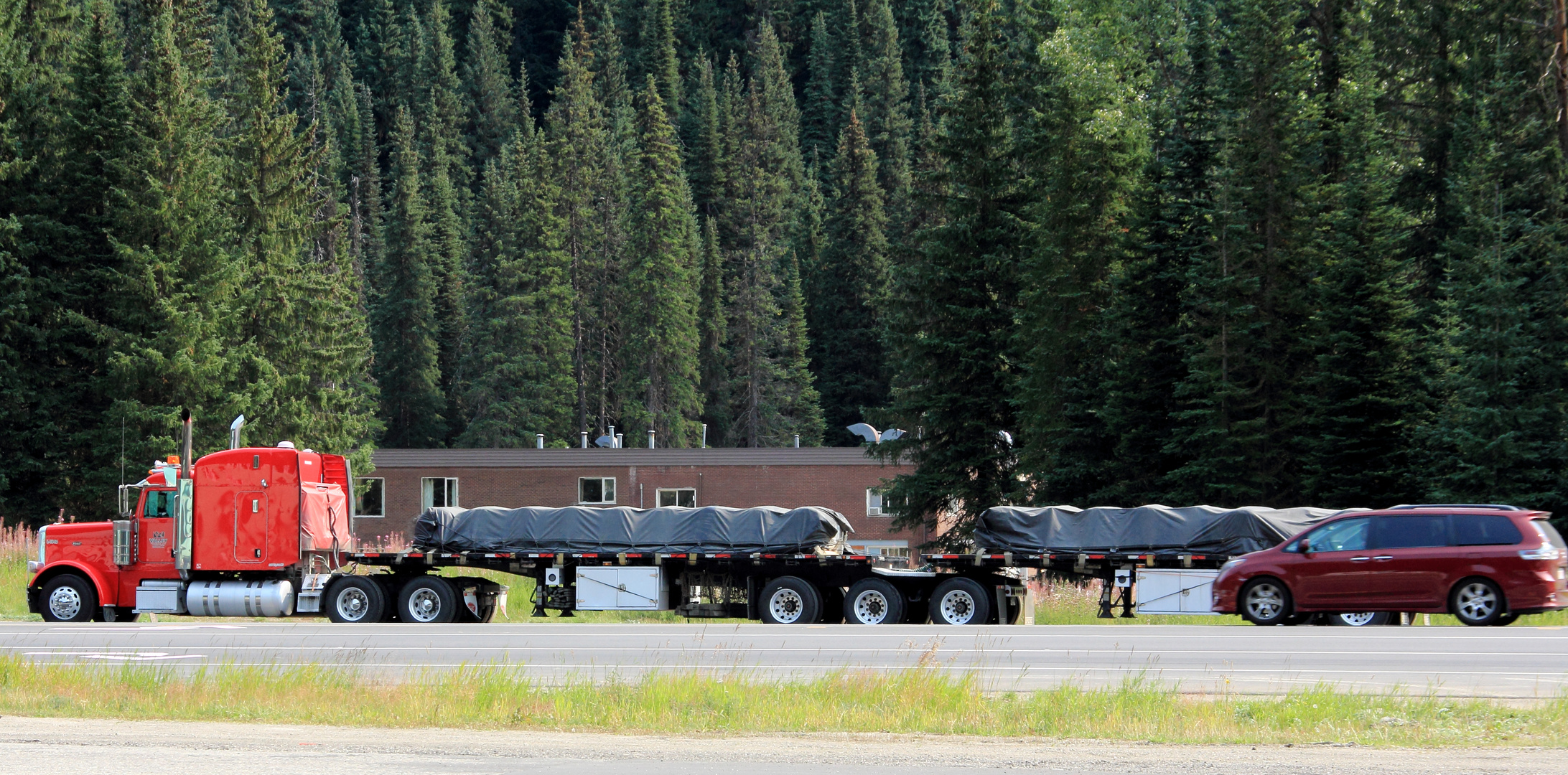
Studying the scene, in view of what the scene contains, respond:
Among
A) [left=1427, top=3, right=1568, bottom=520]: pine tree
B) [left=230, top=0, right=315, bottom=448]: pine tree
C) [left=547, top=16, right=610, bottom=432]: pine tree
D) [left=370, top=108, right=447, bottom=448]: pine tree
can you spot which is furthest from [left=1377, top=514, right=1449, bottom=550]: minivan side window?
[left=370, top=108, right=447, bottom=448]: pine tree

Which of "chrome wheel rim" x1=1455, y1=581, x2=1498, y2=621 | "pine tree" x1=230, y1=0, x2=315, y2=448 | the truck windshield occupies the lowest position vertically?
"chrome wheel rim" x1=1455, y1=581, x2=1498, y2=621

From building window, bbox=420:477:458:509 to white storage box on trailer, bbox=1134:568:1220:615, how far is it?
37405 mm

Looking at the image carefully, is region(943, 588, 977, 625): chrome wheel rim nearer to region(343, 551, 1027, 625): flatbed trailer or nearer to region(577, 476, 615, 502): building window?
region(343, 551, 1027, 625): flatbed trailer

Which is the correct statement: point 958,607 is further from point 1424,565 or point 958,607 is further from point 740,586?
point 1424,565

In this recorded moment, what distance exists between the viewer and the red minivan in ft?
72.1

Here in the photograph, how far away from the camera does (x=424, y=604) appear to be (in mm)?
26047

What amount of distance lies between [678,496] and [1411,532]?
121 feet

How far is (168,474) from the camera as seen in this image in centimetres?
2609

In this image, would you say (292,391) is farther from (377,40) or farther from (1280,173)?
(377,40)

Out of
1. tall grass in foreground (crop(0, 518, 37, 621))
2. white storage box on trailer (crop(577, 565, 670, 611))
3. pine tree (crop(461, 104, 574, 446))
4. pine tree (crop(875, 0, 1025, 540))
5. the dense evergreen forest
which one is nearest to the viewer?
white storage box on trailer (crop(577, 565, 670, 611))

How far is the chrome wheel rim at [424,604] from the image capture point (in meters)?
26.0

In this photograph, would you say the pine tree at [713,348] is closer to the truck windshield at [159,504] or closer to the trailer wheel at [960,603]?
the truck windshield at [159,504]

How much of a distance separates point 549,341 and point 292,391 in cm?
3567

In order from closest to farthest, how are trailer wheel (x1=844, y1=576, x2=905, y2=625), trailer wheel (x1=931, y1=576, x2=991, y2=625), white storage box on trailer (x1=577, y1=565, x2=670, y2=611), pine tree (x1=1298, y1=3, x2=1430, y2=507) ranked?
trailer wheel (x1=931, y1=576, x2=991, y2=625) < trailer wheel (x1=844, y1=576, x2=905, y2=625) < white storage box on trailer (x1=577, y1=565, x2=670, y2=611) < pine tree (x1=1298, y1=3, x2=1430, y2=507)
